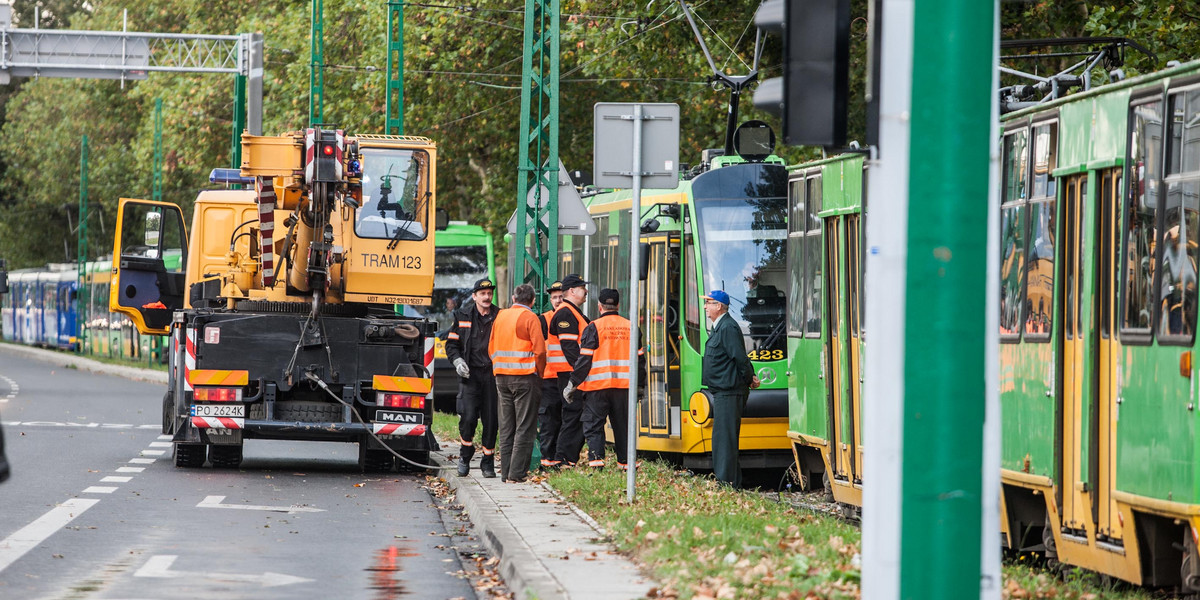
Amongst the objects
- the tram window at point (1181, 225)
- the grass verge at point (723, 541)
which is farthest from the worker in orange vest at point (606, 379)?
the tram window at point (1181, 225)

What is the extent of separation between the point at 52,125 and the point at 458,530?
63.8m

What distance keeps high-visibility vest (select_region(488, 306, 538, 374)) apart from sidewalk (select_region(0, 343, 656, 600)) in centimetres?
100

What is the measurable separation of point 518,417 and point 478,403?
1276 millimetres

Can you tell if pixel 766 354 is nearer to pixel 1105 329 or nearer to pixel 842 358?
pixel 842 358

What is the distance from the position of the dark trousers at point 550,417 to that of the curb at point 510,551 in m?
2.11

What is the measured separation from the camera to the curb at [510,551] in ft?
31.6

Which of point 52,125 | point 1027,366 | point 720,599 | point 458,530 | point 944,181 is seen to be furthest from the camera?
point 52,125

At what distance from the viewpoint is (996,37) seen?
6.57m

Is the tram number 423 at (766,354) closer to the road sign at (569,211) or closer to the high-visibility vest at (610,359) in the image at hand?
the high-visibility vest at (610,359)

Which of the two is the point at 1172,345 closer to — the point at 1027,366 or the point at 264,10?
the point at 1027,366

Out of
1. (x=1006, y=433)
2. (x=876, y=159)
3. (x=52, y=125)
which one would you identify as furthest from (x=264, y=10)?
(x=876, y=159)

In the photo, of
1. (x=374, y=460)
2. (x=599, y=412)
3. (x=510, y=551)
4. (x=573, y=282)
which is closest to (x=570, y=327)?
(x=573, y=282)

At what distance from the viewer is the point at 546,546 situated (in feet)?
37.3

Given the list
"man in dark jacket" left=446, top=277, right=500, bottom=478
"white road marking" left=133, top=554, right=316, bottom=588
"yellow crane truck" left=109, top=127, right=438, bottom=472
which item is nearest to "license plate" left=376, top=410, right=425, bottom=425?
"yellow crane truck" left=109, top=127, right=438, bottom=472
